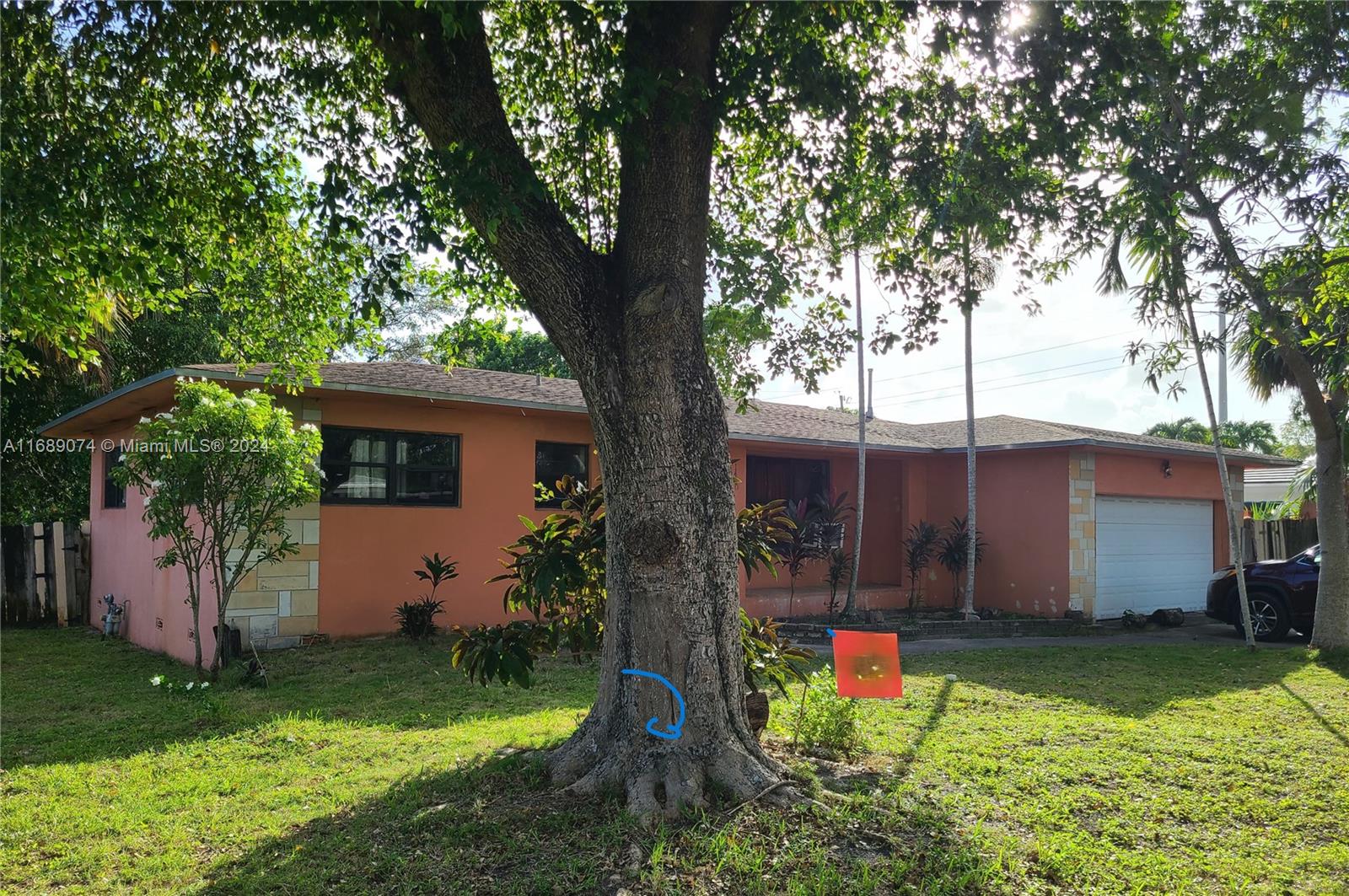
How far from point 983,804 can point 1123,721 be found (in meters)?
2.96

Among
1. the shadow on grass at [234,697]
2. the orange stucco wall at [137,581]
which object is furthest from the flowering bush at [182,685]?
the orange stucco wall at [137,581]

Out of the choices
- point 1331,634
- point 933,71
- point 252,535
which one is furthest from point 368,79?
point 1331,634

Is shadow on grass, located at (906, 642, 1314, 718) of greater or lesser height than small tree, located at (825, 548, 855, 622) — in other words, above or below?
below

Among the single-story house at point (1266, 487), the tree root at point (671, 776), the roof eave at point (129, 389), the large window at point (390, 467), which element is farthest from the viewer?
the single-story house at point (1266, 487)

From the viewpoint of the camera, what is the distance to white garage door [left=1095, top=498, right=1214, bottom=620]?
15289mm

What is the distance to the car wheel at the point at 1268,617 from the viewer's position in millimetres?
12625

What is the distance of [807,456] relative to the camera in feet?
55.4

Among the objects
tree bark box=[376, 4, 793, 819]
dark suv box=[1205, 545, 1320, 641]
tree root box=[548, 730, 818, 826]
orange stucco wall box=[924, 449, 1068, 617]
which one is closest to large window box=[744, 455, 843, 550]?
orange stucco wall box=[924, 449, 1068, 617]

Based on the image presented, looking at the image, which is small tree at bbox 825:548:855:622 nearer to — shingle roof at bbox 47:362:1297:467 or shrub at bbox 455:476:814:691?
shingle roof at bbox 47:362:1297:467

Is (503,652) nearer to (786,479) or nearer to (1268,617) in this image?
Answer: (786,479)

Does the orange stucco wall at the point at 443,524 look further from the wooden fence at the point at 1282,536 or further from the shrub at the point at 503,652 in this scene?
the wooden fence at the point at 1282,536

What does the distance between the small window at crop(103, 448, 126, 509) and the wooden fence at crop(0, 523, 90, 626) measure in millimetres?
1616

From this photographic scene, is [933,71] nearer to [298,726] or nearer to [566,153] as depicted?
[566,153]

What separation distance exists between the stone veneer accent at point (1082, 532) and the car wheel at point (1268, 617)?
92.5 inches
